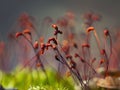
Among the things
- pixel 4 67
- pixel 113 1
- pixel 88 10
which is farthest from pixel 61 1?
pixel 4 67

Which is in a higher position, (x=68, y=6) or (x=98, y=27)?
(x=68, y=6)

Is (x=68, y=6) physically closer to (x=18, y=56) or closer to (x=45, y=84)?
(x=18, y=56)

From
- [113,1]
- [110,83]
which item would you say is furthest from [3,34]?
[110,83]

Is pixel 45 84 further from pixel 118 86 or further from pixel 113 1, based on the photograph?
pixel 113 1

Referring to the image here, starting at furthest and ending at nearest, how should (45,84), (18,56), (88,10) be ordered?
1. (88,10)
2. (18,56)
3. (45,84)

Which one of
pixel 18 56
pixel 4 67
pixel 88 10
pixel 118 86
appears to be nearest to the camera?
pixel 118 86

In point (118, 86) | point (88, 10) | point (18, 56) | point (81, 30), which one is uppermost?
point (88, 10)

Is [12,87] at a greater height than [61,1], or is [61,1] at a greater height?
[61,1]

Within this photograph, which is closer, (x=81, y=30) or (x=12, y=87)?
(x=12, y=87)

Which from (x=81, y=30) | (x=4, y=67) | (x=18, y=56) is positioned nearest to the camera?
(x=4, y=67)
